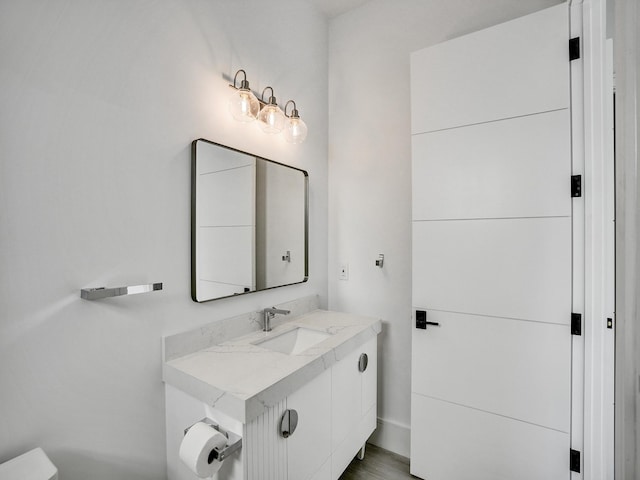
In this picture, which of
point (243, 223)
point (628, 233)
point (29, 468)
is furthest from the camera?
point (243, 223)

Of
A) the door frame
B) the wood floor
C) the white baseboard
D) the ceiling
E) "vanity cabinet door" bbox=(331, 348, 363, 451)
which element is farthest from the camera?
the ceiling

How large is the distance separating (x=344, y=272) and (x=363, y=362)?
26.3 inches

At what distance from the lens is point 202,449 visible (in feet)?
3.09

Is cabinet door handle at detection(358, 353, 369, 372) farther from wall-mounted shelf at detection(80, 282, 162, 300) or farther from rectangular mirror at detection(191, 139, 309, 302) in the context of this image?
wall-mounted shelf at detection(80, 282, 162, 300)

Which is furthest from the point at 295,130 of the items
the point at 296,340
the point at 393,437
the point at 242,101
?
the point at 393,437

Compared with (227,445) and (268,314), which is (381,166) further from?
(227,445)

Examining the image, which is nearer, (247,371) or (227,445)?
(227,445)

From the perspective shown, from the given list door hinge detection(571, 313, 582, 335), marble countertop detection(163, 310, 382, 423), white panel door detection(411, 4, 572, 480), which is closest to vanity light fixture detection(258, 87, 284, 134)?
white panel door detection(411, 4, 572, 480)

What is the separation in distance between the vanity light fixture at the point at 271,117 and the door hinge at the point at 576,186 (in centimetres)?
145

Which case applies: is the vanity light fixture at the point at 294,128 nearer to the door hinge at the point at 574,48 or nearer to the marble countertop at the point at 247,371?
the marble countertop at the point at 247,371

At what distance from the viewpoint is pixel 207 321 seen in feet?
4.65

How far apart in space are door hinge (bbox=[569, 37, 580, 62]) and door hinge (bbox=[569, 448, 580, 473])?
174 centimetres

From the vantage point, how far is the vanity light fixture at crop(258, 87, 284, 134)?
5.34ft

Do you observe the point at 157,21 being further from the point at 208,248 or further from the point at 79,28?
the point at 208,248
